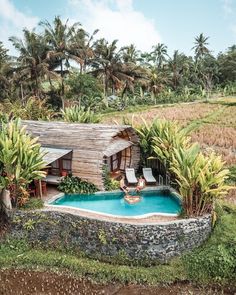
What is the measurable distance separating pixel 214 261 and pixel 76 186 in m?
6.10

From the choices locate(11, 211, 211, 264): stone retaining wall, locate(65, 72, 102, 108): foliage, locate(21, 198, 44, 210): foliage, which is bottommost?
locate(11, 211, 211, 264): stone retaining wall

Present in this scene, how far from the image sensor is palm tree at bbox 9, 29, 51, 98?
1230 inches

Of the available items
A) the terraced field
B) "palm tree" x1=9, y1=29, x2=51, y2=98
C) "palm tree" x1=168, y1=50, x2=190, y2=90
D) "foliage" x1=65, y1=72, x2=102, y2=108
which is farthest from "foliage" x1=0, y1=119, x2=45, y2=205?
"palm tree" x1=168, y1=50, x2=190, y2=90

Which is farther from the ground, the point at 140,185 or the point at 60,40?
the point at 60,40

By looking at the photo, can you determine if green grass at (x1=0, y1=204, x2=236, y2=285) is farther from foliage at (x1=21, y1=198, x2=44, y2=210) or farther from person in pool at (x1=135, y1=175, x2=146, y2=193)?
person in pool at (x1=135, y1=175, x2=146, y2=193)

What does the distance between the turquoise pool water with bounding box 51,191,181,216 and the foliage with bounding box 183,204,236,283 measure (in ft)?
5.83

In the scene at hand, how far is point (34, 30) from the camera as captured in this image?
32.3m

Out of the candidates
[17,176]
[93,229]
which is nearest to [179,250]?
[93,229]

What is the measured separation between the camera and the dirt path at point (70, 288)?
32.9 feet

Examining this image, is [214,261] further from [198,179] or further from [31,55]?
[31,55]

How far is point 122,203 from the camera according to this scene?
13438 mm

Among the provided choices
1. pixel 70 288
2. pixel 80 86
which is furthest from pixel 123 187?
pixel 80 86

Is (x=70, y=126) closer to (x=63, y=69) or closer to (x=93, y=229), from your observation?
(x=93, y=229)

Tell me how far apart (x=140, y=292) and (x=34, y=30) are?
27692 mm
